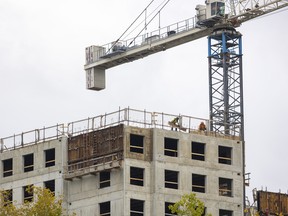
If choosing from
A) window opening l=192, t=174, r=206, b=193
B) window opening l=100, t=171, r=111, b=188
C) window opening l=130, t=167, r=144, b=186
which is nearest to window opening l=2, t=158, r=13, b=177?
window opening l=100, t=171, r=111, b=188

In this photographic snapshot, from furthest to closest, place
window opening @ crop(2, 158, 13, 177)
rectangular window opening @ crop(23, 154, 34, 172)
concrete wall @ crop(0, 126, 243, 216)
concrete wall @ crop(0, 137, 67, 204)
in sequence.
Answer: window opening @ crop(2, 158, 13, 177)
rectangular window opening @ crop(23, 154, 34, 172)
concrete wall @ crop(0, 137, 67, 204)
concrete wall @ crop(0, 126, 243, 216)

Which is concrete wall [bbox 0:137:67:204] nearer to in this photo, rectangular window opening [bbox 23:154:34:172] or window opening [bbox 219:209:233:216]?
rectangular window opening [bbox 23:154:34:172]

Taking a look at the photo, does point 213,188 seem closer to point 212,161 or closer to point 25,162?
point 212,161

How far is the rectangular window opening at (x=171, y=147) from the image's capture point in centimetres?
18450

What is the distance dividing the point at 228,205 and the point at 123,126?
52.8 feet

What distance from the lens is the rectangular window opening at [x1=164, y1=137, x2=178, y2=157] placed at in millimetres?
184500

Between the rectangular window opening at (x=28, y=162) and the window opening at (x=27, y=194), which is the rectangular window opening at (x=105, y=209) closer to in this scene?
the window opening at (x=27, y=194)

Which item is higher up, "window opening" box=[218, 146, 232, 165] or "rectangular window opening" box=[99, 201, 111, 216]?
"window opening" box=[218, 146, 232, 165]

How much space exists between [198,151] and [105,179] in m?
11.7

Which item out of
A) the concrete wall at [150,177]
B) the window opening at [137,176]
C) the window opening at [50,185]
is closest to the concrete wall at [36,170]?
the concrete wall at [150,177]

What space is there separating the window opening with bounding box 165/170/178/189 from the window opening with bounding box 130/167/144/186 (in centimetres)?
298

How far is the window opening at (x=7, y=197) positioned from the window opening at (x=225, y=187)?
79.3ft

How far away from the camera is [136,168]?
596 feet

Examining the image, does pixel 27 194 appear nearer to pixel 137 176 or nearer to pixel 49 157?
pixel 49 157
